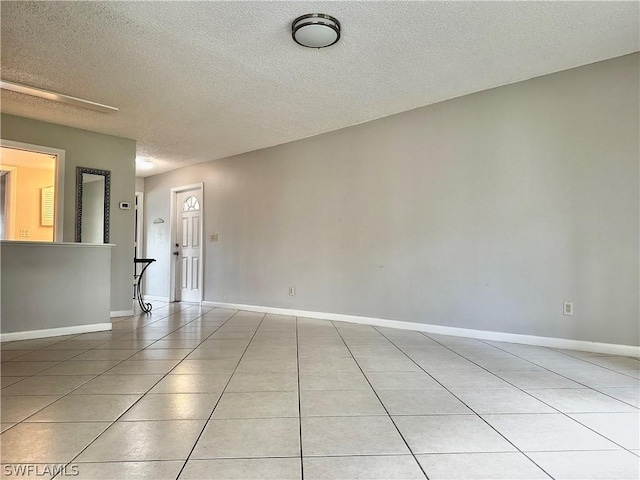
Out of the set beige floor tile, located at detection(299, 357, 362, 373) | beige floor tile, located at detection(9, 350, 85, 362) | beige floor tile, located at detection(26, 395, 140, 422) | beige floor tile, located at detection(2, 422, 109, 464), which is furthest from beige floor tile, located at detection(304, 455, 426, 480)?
beige floor tile, located at detection(9, 350, 85, 362)

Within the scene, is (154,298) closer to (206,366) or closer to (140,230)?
(140,230)

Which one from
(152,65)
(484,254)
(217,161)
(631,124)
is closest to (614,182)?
(631,124)

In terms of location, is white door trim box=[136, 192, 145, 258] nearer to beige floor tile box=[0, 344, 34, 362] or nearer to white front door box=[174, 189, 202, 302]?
white front door box=[174, 189, 202, 302]

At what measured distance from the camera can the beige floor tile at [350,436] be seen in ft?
4.82

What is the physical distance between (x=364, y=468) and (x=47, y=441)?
4.12 ft

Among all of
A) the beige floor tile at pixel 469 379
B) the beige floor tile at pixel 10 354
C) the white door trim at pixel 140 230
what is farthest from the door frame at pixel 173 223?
the beige floor tile at pixel 469 379

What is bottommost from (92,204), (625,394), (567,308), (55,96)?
(625,394)

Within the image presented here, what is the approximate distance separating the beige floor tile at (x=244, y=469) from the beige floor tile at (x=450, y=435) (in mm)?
485

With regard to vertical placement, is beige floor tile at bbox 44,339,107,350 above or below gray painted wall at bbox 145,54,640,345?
below

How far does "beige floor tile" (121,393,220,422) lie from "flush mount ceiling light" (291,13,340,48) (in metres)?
2.37

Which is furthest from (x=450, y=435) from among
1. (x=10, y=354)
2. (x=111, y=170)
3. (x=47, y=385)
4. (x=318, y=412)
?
(x=111, y=170)

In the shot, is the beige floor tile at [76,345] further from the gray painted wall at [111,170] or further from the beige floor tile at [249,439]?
the beige floor tile at [249,439]

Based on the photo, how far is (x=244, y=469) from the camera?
4.36 ft

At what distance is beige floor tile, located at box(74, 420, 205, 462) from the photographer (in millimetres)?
1415
